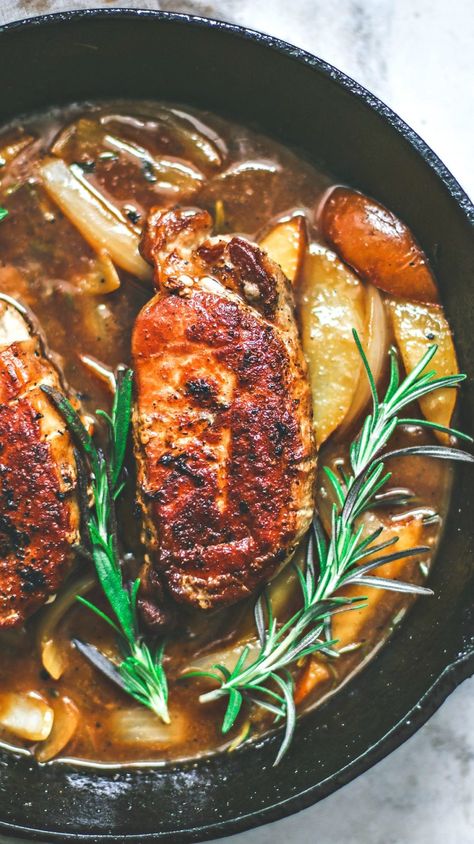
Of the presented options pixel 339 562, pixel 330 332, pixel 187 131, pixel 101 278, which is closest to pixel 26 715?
pixel 339 562

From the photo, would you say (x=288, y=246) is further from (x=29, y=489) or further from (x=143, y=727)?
(x=143, y=727)

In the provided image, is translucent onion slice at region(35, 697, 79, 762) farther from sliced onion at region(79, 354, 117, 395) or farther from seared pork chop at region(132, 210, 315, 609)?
sliced onion at region(79, 354, 117, 395)

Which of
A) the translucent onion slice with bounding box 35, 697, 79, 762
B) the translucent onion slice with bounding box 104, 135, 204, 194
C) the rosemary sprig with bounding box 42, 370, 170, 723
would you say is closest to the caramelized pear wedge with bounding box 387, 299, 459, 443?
the translucent onion slice with bounding box 104, 135, 204, 194

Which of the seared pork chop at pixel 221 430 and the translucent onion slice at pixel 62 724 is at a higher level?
the seared pork chop at pixel 221 430

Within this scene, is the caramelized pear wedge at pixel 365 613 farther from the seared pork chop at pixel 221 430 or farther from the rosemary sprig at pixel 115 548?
the rosemary sprig at pixel 115 548

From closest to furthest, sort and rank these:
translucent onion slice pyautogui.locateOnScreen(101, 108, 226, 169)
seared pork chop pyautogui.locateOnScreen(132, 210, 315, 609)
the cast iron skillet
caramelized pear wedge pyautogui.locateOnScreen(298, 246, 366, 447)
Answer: seared pork chop pyautogui.locateOnScreen(132, 210, 315, 609), the cast iron skillet, caramelized pear wedge pyautogui.locateOnScreen(298, 246, 366, 447), translucent onion slice pyautogui.locateOnScreen(101, 108, 226, 169)

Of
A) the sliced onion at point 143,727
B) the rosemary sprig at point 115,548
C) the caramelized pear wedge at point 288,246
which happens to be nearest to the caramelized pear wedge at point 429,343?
the caramelized pear wedge at point 288,246
